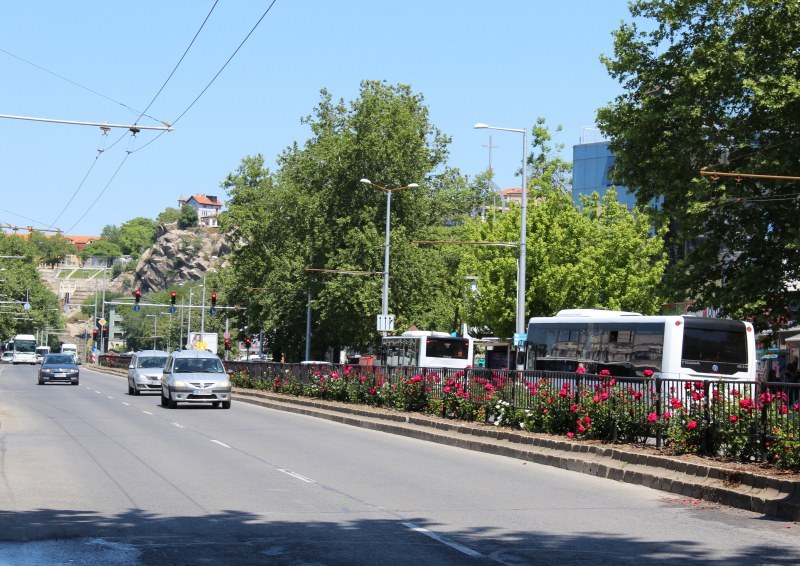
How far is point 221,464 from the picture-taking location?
53.4ft

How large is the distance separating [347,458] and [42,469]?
15.7 feet

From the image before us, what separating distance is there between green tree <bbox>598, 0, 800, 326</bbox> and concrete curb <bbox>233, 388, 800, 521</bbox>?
12.4 meters

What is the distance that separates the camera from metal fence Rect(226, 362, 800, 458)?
1383cm

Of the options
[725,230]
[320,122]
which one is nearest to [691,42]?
[725,230]

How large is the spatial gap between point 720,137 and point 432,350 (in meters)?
20.2

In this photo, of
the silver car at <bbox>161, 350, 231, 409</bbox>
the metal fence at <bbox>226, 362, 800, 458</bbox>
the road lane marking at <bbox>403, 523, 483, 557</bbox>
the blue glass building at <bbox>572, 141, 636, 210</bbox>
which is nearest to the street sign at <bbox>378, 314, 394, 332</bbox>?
the silver car at <bbox>161, 350, 231, 409</bbox>

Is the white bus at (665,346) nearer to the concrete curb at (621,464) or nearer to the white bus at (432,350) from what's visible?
the concrete curb at (621,464)

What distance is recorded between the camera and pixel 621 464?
15609 millimetres

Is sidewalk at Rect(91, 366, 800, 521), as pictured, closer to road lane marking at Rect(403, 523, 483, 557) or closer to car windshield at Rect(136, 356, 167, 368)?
road lane marking at Rect(403, 523, 483, 557)

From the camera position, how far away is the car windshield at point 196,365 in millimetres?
33719

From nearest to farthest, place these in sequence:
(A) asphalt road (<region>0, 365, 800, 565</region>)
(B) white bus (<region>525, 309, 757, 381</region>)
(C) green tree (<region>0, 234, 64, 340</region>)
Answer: (A) asphalt road (<region>0, 365, 800, 565</region>)
(B) white bus (<region>525, 309, 757, 381</region>)
(C) green tree (<region>0, 234, 64, 340</region>)

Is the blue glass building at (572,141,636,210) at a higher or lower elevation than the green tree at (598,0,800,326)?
higher

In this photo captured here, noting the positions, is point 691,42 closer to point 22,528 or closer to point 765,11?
point 765,11

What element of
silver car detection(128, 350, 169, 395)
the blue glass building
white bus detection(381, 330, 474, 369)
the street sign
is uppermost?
the blue glass building
